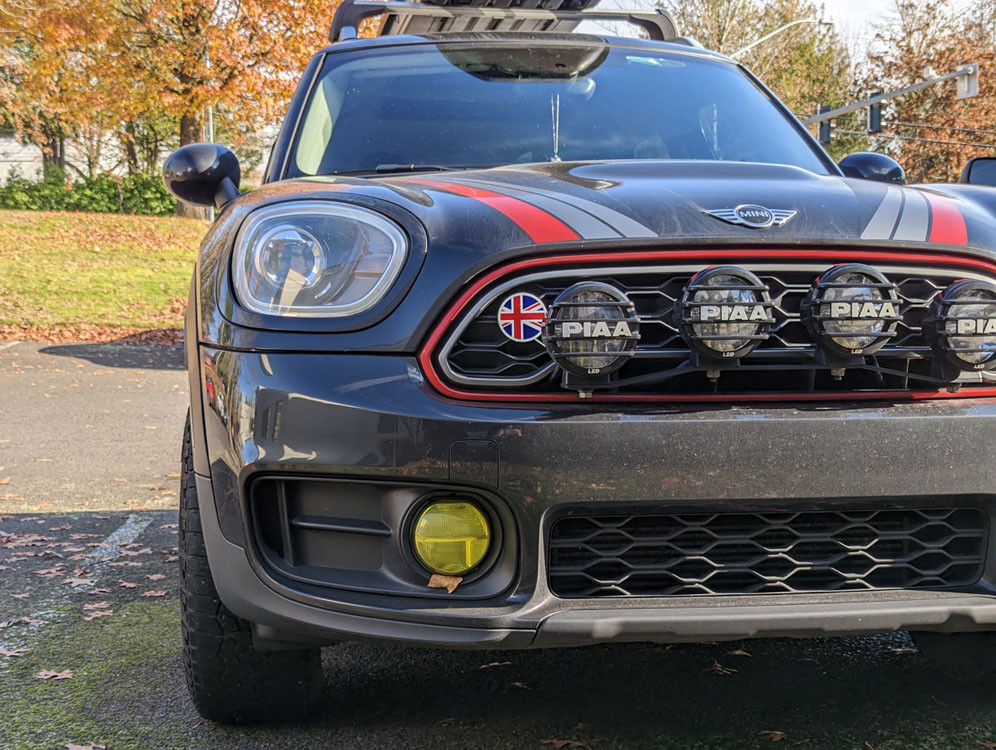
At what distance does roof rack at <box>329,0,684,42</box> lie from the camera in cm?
461

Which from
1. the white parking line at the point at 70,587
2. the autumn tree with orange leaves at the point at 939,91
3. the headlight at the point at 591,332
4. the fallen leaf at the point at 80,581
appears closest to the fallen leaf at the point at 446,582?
the headlight at the point at 591,332

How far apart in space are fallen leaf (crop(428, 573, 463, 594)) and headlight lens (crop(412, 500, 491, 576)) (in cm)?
1

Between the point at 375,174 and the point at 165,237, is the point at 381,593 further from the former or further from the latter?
the point at 165,237

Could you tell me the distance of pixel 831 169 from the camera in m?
3.20

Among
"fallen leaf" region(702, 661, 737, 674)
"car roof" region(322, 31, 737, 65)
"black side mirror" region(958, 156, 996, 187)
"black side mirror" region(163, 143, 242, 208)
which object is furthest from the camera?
"car roof" region(322, 31, 737, 65)

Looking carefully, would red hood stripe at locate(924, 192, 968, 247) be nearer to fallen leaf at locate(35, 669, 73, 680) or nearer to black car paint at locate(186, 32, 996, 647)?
black car paint at locate(186, 32, 996, 647)

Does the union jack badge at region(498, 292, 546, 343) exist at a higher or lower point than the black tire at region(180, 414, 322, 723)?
higher

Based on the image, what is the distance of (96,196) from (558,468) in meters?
27.8

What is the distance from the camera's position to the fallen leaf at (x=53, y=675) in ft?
9.41

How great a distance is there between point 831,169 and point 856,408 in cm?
145

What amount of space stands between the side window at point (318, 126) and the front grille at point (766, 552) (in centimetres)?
150

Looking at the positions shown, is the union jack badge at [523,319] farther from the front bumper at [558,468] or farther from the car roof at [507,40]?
the car roof at [507,40]

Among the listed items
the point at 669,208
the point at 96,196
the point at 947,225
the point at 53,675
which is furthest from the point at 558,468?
the point at 96,196

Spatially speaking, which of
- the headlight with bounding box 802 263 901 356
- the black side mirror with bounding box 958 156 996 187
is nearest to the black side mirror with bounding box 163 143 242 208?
the headlight with bounding box 802 263 901 356
